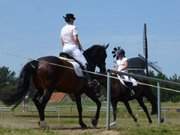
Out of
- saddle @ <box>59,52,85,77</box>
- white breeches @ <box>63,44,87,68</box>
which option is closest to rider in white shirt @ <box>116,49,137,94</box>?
white breeches @ <box>63,44,87,68</box>

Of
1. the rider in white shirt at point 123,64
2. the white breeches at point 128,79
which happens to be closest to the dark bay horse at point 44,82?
the white breeches at point 128,79

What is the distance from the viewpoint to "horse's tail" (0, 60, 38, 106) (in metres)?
13.6

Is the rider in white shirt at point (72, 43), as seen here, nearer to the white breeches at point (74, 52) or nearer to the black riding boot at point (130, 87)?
the white breeches at point (74, 52)

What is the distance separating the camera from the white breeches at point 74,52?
14055 millimetres

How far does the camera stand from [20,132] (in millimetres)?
11719

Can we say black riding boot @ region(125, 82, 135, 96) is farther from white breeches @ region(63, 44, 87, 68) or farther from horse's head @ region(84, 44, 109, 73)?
white breeches @ region(63, 44, 87, 68)

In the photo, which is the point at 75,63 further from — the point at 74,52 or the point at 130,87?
the point at 130,87

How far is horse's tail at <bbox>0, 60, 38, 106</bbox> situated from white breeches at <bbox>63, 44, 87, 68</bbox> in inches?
39.5

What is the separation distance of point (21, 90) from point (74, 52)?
1.56 meters

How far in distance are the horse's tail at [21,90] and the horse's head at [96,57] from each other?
1.85m

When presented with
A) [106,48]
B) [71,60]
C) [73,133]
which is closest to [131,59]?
[106,48]

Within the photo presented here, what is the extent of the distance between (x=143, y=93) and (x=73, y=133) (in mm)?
8083

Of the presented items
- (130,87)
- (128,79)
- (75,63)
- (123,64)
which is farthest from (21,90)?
(123,64)

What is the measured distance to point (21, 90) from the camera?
13773 millimetres
